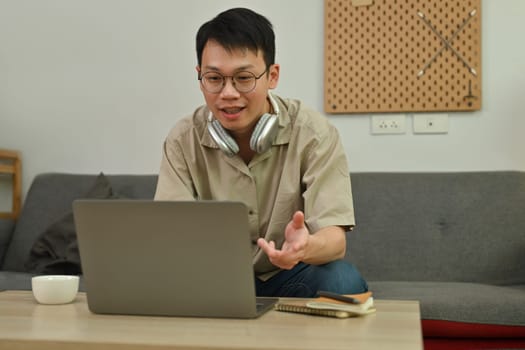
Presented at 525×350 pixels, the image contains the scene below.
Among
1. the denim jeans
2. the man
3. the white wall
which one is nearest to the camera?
the denim jeans

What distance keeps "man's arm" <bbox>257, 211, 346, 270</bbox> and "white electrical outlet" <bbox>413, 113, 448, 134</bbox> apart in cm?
131

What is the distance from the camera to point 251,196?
1.96m

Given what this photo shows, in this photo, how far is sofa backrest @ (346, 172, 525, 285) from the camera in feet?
8.64

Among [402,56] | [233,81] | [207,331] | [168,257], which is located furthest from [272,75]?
[402,56]

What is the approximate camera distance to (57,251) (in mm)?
2838

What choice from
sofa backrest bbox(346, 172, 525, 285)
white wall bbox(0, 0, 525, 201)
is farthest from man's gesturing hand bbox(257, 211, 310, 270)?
white wall bbox(0, 0, 525, 201)

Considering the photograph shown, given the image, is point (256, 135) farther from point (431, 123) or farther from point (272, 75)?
point (431, 123)

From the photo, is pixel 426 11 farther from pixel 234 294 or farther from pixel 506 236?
pixel 234 294

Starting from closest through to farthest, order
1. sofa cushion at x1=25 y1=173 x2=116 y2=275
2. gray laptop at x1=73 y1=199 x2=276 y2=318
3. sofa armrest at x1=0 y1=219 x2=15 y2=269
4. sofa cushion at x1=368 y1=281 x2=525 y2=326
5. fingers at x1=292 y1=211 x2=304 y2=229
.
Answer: gray laptop at x1=73 y1=199 x2=276 y2=318 < fingers at x1=292 y1=211 x2=304 y2=229 < sofa cushion at x1=368 y1=281 x2=525 y2=326 < sofa cushion at x1=25 y1=173 x2=116 y2=275 < sofa armrest at x1=0 y1=219 x2=15 y2=269

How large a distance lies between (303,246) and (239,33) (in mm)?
648

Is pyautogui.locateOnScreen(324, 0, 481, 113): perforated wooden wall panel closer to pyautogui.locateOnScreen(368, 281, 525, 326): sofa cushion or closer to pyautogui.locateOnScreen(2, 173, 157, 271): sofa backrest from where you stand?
pyautogui.locateOnScreen(2, 173, 157, 271): sofa backrest

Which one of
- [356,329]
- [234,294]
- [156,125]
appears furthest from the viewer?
[156,125]

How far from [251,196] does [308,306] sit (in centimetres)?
63

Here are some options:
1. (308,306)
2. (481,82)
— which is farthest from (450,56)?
(308,306)
